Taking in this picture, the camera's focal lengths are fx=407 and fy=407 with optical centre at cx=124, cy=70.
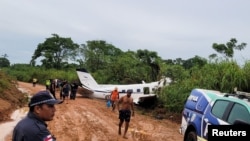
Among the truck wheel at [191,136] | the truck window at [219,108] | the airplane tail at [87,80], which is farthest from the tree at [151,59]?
the truck window at [219,108]

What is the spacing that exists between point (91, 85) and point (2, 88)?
8.50m

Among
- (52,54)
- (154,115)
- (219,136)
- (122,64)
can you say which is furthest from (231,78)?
(52,54)

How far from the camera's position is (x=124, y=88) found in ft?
104

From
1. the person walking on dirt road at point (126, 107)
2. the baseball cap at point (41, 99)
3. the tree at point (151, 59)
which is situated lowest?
the person walking on dirt road at point (126, 107)

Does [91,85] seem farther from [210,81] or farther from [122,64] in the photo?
[210,81]

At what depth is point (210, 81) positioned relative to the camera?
21484 millimetres

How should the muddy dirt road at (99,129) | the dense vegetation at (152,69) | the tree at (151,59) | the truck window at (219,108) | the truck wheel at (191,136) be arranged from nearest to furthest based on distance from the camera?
the truck window at (219,108)
the truck wheel at (191,136)
the muddy dirt road at (99,129)
the dense vegetation at (152,69)
the tree at (151,59)

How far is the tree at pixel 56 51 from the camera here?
84.4 meters

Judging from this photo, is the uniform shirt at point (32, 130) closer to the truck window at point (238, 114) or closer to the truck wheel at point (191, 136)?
the truck window at point (238, 114)

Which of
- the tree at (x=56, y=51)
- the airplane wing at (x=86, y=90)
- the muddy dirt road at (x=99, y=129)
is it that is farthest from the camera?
the tree at (x=56, y=51)

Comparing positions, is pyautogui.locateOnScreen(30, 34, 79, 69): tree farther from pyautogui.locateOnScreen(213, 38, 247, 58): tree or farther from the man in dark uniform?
the man in dark uniform

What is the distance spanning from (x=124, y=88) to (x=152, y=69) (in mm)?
7473

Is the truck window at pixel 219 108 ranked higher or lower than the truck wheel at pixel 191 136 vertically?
higher

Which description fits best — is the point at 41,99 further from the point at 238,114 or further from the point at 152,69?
the point at 152,69
